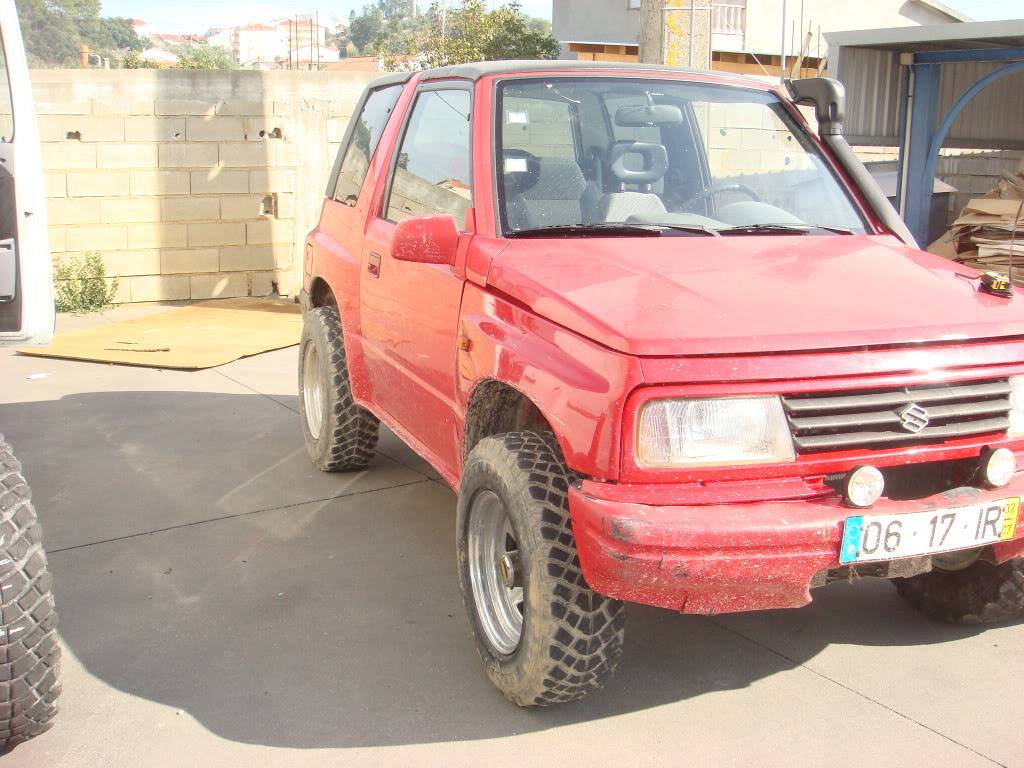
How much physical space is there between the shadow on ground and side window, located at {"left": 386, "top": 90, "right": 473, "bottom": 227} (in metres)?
1.38

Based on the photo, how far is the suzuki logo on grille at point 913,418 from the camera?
290 centimetres

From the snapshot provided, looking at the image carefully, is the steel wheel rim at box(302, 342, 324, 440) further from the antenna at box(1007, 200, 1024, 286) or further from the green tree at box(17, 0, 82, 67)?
the green tree at box(17, 0, 82, 67)

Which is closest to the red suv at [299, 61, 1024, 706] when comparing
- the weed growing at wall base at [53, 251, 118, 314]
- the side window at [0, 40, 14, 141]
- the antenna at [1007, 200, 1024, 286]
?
→ the side window at [0, 40, 14, 141]

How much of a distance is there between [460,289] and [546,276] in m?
0.53

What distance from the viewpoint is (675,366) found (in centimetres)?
274

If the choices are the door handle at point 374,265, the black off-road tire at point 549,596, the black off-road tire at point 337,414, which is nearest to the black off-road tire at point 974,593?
the black off-road tire at point 549,596

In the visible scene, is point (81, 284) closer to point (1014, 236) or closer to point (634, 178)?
point (634, 178)

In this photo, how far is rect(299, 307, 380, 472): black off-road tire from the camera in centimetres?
525

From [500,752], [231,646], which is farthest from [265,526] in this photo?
[500,752]

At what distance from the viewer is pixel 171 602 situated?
4.06m

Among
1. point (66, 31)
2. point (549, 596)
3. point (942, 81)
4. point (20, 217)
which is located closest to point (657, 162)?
point (549, 596)

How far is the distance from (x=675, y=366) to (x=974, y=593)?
1.65 meters

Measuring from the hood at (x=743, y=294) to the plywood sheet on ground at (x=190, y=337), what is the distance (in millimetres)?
5202

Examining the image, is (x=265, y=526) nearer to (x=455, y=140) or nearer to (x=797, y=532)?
(x=455, y=140)
